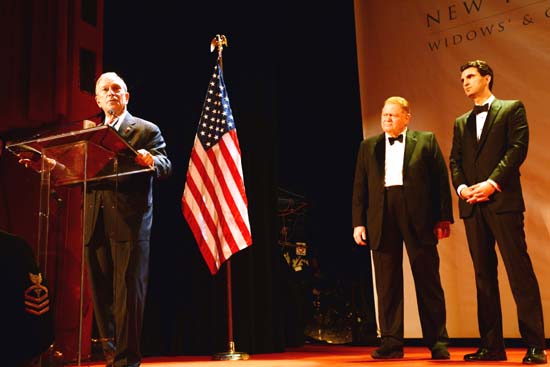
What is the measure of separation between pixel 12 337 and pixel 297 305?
396 centimetres

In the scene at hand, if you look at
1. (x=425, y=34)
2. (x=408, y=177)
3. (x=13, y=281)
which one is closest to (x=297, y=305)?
(x=408, y=177)

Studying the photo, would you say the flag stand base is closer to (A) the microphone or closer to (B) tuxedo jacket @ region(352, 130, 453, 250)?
(B) tuxedo jacket @ region(352, 130, 453, 250)

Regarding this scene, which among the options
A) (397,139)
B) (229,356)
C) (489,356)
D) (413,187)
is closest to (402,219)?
(413,187)

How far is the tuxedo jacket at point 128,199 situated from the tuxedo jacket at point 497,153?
5.58ft

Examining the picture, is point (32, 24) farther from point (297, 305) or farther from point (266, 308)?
point (297, 305)

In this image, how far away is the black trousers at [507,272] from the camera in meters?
3.18

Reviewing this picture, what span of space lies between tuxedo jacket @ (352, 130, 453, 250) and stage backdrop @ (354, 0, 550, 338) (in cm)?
107

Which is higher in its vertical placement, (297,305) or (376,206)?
Answer: (376,206)

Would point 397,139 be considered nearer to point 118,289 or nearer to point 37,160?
point 118,289

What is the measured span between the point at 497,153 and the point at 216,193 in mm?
1979

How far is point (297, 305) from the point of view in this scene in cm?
533

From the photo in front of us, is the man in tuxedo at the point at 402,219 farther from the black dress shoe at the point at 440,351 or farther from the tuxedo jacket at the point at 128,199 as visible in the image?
the tuxedo jacket at the point at 128,199

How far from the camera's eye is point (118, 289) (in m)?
2.94

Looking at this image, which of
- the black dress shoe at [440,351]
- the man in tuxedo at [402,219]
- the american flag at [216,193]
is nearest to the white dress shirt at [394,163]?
the man in tuxedo at [402,219]
